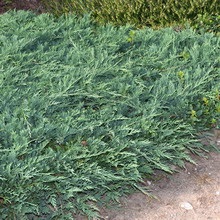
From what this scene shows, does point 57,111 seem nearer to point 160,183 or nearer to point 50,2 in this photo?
point 160,183

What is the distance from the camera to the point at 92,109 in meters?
4.52

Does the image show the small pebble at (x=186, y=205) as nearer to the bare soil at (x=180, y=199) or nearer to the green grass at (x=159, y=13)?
the bare soil at (x=180, y=199)

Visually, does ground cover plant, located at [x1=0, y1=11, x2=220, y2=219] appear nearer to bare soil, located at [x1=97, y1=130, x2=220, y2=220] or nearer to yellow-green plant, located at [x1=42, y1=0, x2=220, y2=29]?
bare soil, located at [x1=97, y1=130, x2=220, y2=220]

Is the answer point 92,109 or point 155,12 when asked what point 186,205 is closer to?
point 92,109

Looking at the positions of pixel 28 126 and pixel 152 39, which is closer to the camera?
pixel 28 126

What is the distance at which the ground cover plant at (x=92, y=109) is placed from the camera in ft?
13.0

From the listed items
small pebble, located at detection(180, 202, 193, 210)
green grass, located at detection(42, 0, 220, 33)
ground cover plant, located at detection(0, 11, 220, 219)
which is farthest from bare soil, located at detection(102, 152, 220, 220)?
green grass, located at detection(42, 0, 220, 33)

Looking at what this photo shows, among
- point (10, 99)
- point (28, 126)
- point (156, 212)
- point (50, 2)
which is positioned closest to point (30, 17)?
point (50, 2)

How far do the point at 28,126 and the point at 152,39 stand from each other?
1.93 metres

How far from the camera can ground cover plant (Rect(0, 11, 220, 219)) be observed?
396 centimetres

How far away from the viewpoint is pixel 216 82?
5.05 m

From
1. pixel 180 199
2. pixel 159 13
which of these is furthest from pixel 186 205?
pixel 159 13

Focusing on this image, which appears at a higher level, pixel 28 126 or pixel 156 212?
pixel 28 126

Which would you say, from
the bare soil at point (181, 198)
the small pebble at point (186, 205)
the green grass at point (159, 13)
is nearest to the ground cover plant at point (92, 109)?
the bare soil at point (181, 198)
